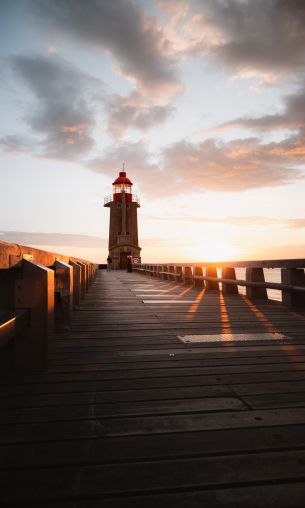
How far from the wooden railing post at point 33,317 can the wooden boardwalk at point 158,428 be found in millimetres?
155

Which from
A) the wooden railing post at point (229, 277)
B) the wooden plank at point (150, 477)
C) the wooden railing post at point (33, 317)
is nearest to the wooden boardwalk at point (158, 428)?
the wooden plank at point (150, 477)

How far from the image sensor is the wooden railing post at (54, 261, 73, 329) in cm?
464

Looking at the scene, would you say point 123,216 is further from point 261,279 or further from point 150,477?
point 150,477

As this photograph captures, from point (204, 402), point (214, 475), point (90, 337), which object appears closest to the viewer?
point (214, 475)

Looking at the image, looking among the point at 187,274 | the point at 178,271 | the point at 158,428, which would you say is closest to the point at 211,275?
the point at 187,274

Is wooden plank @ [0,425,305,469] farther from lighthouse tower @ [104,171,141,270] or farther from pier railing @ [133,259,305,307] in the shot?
lighthouse tower @ [104,171,141,270]

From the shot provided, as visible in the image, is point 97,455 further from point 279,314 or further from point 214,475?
point 279,314

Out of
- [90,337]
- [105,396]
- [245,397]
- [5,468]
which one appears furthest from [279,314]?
[5,468]

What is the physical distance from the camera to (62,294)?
4.67 meters

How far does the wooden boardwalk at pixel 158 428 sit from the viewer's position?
138 centimetres

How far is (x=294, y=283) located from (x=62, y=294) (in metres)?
4.37

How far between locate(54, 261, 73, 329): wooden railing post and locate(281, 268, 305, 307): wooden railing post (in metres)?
4.20

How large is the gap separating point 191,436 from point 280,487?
20.0 inches

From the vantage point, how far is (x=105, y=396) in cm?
239
